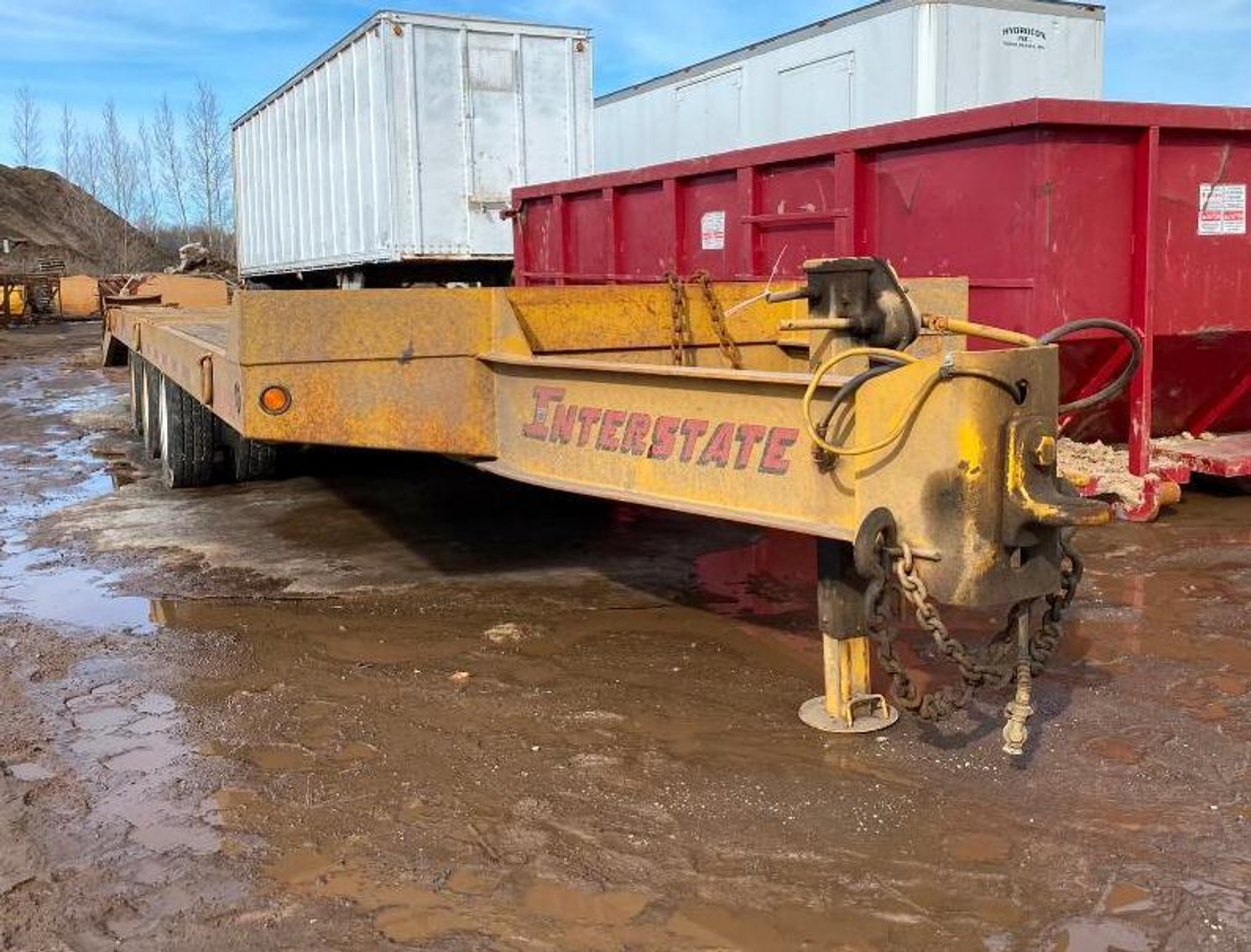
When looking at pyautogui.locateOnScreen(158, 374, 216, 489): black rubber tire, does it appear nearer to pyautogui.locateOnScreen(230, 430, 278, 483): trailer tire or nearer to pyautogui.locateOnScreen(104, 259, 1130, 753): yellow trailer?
pyautogui.locateOnScreen(230, 430, 278, 483): trailer tire

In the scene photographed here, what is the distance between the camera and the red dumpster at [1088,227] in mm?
5910

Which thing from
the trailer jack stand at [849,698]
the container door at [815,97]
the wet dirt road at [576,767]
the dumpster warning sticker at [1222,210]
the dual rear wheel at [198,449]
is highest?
the container door at [815,97]

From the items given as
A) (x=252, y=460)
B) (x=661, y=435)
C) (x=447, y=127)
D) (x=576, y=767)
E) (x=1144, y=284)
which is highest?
(x=447, y=127)

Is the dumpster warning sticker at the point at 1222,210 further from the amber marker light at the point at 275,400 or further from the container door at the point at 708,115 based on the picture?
the container door at the point at 708,115

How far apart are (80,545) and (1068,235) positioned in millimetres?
5069

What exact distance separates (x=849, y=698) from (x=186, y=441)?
17.9 ft

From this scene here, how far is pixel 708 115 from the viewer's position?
13.4 metres

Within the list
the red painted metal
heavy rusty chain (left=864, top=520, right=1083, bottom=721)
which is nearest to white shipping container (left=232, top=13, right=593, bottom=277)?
the red painted metal

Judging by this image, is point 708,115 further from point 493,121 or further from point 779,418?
point 779,418

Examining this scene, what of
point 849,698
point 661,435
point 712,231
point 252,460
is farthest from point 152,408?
point 849,698

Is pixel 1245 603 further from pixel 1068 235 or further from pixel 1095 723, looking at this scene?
pixel 1068 235

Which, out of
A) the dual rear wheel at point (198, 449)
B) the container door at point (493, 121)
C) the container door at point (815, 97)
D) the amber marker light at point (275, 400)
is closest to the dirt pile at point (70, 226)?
the container door at point (493, 121)

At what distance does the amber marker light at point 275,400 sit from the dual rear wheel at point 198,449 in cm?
358

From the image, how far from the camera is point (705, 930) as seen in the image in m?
2.60
